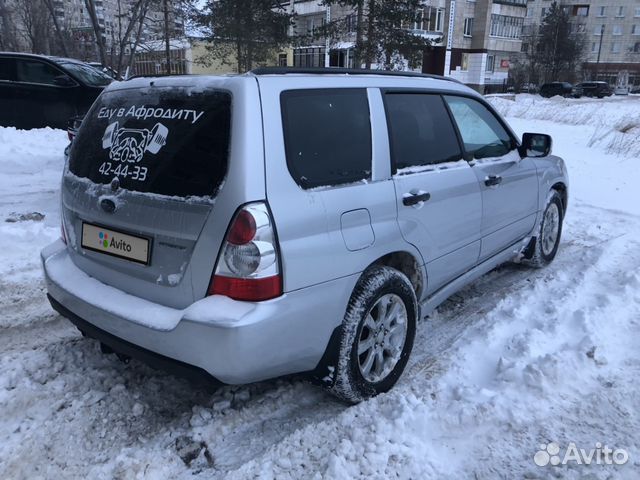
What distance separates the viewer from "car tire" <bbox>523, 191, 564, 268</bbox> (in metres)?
4.94

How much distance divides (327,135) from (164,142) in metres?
0.81

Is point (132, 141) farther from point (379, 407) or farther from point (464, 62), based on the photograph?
point (464, 62)

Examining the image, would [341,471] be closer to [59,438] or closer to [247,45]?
[59,438]

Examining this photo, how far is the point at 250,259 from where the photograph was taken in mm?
2299

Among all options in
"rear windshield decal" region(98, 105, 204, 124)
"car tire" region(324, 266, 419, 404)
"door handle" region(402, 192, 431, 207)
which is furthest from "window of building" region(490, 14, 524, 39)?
"rear windshield decal" region(98, 105, 204, 124)

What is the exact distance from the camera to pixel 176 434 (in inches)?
105

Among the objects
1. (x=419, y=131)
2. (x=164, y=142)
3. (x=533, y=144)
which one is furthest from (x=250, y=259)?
(x=533, y=144)

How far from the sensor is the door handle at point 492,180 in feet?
12.5

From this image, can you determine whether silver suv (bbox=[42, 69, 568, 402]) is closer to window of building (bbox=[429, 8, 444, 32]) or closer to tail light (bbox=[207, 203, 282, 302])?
tail light (bbox=[207, 203, 282, 302])

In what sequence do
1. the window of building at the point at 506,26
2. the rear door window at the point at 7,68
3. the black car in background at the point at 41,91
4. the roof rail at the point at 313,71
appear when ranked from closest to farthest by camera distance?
the roof rail at the point at 313,71, the black car in background at the point at 41,91, the rear door window at the point at 7,68, the window of building at the point at 506,26

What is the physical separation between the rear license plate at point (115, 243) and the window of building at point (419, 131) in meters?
1.47

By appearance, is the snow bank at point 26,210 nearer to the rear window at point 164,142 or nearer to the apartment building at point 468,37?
the rear window at point 164,142

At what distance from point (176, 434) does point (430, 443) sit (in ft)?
4.20

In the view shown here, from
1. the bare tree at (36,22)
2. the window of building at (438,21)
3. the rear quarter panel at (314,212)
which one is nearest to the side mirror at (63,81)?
the rear quarter panel at (314,212)
